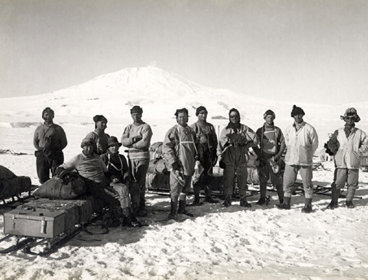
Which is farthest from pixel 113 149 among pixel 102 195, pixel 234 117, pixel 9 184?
pixel 234 117

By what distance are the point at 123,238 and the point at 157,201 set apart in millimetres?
2730

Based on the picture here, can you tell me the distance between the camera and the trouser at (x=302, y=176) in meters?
6.97

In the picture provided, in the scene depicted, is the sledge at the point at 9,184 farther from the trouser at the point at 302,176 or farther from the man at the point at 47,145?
the trouser at the point at 302,176

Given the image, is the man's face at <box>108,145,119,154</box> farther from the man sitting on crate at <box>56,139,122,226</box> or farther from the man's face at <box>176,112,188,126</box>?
the man's face at <box>176,112,188,126</box>

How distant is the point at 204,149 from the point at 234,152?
646mm

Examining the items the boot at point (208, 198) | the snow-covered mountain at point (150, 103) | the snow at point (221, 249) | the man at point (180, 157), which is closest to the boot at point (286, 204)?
the snow at point (221, 249)

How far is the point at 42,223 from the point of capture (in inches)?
165

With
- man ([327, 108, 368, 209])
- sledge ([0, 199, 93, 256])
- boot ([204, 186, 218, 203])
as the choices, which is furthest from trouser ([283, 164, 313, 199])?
sledge ([0, 199, 93, 256])

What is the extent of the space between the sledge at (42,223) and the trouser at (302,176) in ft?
13.5

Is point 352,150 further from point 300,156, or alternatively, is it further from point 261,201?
point 261,201

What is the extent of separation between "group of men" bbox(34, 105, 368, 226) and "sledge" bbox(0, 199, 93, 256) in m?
0.96

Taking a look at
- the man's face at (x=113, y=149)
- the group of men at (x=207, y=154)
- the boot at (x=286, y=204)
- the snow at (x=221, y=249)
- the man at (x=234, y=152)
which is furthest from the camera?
the man at (x=234, y=152)

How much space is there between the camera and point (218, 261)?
4.27 metres

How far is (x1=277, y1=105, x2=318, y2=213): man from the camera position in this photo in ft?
22.9
